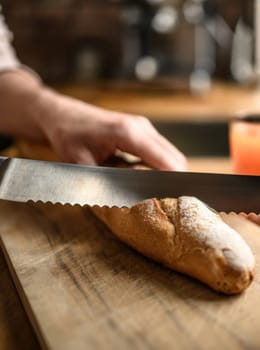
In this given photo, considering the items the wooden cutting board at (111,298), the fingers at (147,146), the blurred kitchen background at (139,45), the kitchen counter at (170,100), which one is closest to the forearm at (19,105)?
the fingers at (147,146)

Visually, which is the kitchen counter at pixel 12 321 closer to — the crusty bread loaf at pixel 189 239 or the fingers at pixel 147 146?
the crusty bread loaf at pixel 189 239

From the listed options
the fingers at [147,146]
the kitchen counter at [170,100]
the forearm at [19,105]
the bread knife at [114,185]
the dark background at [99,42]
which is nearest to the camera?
the bread knife at [114,185]

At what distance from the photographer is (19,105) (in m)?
1.14

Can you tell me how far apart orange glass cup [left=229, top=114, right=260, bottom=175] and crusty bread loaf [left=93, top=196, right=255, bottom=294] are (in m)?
0.30

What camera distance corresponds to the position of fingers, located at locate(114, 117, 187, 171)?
3.01 ft

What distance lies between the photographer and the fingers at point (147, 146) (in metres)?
0.92

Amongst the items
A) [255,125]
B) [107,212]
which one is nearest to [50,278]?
[107,212]

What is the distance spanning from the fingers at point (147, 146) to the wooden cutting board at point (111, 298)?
15 centimetres

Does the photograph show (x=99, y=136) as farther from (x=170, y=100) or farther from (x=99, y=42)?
(x=99, y=42)

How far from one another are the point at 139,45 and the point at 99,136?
4.47 feet

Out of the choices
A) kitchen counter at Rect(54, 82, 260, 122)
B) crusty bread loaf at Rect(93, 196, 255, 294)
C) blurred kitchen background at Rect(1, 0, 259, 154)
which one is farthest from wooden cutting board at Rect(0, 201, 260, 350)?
blurred kitchen background at Rect(1, 0, 259, 154)

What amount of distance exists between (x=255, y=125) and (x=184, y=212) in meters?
0.37

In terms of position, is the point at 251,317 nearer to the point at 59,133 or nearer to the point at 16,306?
the point at 16,306

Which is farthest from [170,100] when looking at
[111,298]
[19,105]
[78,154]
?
[111,298]
